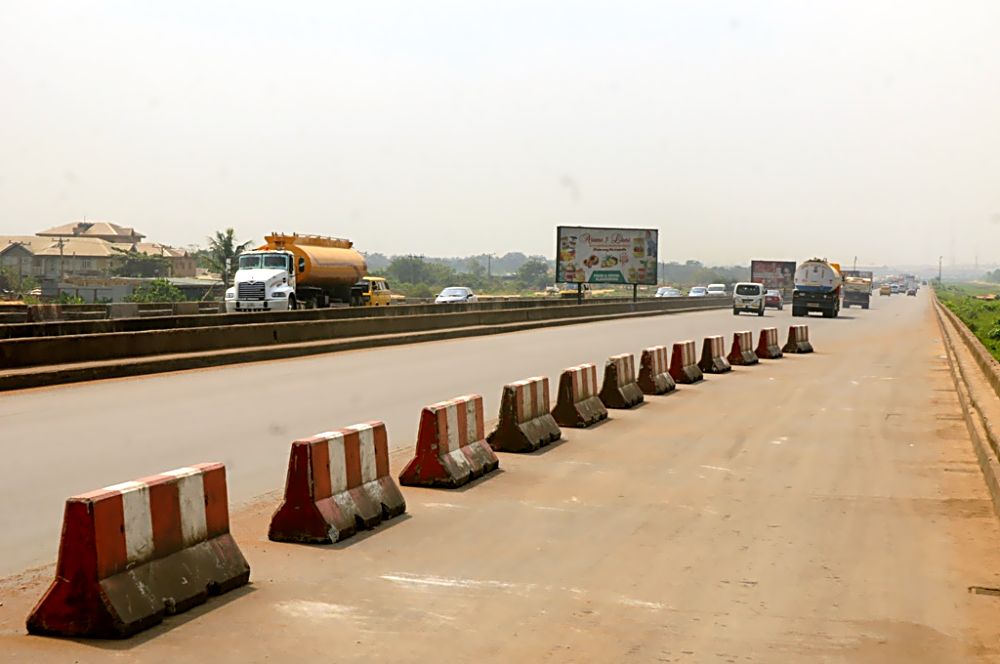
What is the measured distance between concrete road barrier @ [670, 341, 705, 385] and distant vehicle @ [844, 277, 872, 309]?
70942 millimetres

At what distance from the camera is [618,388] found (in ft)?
59.4

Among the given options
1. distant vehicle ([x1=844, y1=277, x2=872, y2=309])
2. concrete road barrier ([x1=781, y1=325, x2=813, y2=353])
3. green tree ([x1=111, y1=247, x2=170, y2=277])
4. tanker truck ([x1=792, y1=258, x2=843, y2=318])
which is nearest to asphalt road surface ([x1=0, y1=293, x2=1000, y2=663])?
concrete road barrier ([x1=781, y1=325, x2=813, y2=353])

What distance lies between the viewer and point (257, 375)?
2273 centimetres

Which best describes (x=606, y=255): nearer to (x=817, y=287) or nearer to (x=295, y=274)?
(x=817, y=287)

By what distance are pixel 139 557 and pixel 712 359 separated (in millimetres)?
20024

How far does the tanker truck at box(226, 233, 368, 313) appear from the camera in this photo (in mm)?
47372

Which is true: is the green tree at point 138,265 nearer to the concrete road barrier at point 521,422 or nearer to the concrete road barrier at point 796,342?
the concrete road barrier at point 796,342

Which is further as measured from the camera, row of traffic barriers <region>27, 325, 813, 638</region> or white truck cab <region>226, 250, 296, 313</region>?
white truck cab <region>226, 250, 296, 313</region>

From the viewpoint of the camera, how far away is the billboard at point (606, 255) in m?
70.4

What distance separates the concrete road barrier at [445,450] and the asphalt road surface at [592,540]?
255mm

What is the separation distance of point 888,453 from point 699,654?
28.2 feet

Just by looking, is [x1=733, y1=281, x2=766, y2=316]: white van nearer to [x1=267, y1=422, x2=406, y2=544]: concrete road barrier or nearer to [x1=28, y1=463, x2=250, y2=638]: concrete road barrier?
[x1=267, y1=422, x2=406, y2=544]: concrete road barrier

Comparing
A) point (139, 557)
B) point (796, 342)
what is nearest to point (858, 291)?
point (796, 342)

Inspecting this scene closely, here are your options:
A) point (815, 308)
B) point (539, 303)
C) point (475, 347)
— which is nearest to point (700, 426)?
point (475, 347)
